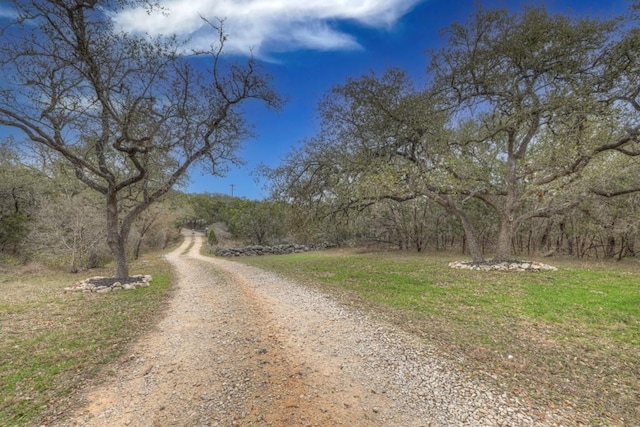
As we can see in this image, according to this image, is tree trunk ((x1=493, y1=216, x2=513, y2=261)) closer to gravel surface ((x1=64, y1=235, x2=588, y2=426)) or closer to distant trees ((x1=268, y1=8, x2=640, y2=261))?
distant trees ((x1=268, y1=8, x2=640, y2=261))

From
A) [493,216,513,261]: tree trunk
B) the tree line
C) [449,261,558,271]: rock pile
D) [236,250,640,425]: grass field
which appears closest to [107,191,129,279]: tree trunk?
the tree line

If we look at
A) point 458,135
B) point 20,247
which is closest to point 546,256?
point 458,135

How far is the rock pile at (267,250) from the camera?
25281 mm

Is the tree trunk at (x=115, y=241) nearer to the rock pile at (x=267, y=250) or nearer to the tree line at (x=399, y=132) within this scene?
the tree line at (x=399, y=132)

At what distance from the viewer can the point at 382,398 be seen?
3336 millimetres

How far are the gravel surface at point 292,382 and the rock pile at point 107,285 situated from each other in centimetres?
447

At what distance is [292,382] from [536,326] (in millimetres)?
4873

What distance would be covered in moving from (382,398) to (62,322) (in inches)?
261

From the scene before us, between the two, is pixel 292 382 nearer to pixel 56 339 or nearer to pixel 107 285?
pixel 56 339

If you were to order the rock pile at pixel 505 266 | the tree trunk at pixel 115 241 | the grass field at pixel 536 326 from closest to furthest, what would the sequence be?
the grass field at pixel 536 326 → the tree trunk at pixel 115 241 → the rock pile at pixel 505 266

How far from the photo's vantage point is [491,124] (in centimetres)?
1354

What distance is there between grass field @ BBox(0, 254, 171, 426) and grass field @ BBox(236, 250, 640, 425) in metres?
4.93

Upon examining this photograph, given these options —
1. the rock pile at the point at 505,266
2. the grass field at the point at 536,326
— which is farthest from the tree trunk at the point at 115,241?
the rock pile at the point at 505,266

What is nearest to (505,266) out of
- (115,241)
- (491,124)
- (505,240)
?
(505,240)
